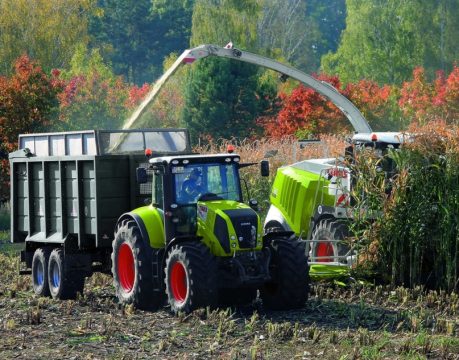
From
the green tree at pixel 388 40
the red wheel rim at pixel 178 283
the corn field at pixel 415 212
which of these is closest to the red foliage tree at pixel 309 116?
the corn field at pixel 415 212

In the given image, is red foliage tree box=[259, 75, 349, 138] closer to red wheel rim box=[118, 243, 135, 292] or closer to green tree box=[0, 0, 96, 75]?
green tree box=[0, 0, 96, 75]

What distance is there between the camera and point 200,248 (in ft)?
47.0

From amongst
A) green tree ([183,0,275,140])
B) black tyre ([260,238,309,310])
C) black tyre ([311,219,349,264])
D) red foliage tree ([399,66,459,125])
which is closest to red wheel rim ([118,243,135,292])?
black tyre ([260,238,309,310])

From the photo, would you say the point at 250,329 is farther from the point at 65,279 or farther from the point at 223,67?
the point at 223,67

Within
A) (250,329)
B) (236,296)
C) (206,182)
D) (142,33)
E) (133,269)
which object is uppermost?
(142,33)

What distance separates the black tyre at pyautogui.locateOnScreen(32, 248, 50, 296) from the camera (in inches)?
689

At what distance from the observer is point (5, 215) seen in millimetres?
39656

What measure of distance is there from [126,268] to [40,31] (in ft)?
150

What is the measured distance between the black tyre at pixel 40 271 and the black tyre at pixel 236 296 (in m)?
3.60

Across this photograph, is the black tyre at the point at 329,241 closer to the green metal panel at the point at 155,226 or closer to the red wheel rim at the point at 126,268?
the green metal panel at the point at 155,226

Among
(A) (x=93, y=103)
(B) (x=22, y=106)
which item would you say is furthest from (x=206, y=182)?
(A) (x=93, y=103)

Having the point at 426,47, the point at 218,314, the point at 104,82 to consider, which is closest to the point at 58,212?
the point at 218,314

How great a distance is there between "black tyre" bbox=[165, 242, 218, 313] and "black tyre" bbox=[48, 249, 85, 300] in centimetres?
272

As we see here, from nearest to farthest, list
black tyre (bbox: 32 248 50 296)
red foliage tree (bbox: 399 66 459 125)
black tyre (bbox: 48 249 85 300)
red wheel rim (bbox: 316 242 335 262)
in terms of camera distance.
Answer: black tyre (bbox: 48 249 85 300) < black tyre (bbox: 32 248 50 296) < red wheel rim (bbox: 316 242 335 262) < red foliage tree (bbox: 399 66 459 125)
